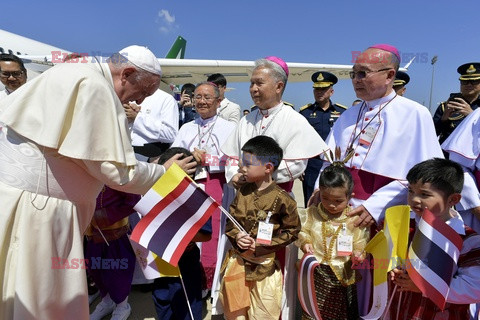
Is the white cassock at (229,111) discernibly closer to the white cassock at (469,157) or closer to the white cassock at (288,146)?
the white cassock at (288,146)

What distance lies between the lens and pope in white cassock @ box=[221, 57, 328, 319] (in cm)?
257

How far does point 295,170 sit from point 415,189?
898 millimetres

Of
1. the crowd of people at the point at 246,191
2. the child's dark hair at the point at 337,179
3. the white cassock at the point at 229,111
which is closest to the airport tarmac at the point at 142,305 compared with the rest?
the crowd of people at the point at 246,191

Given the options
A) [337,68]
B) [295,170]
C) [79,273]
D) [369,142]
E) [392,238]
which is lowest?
[79,273]

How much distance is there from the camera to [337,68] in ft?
63.3

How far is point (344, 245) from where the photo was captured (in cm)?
221

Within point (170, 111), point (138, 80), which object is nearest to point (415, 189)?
point (138, 80)

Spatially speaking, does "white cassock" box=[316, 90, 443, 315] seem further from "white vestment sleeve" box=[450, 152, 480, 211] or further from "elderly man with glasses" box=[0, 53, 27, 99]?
"elderly man with glasses" box=[0, 53, 27, 99]

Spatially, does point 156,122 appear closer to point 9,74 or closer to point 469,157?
point 9,74

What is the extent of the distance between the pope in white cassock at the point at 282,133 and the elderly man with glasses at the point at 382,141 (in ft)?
1.18

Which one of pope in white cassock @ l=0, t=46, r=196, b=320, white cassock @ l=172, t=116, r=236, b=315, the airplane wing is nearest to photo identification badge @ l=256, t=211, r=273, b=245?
pope in white cassock @ l=0, t=46, r=196, b=320

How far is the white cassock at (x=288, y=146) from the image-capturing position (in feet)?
8.39

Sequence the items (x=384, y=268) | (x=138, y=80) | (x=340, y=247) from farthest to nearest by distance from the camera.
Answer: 1. (x=340, y=247)
2. (x=138, y=80)
3. (x=384, y=268)

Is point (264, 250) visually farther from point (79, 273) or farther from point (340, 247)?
point (79, 273)
